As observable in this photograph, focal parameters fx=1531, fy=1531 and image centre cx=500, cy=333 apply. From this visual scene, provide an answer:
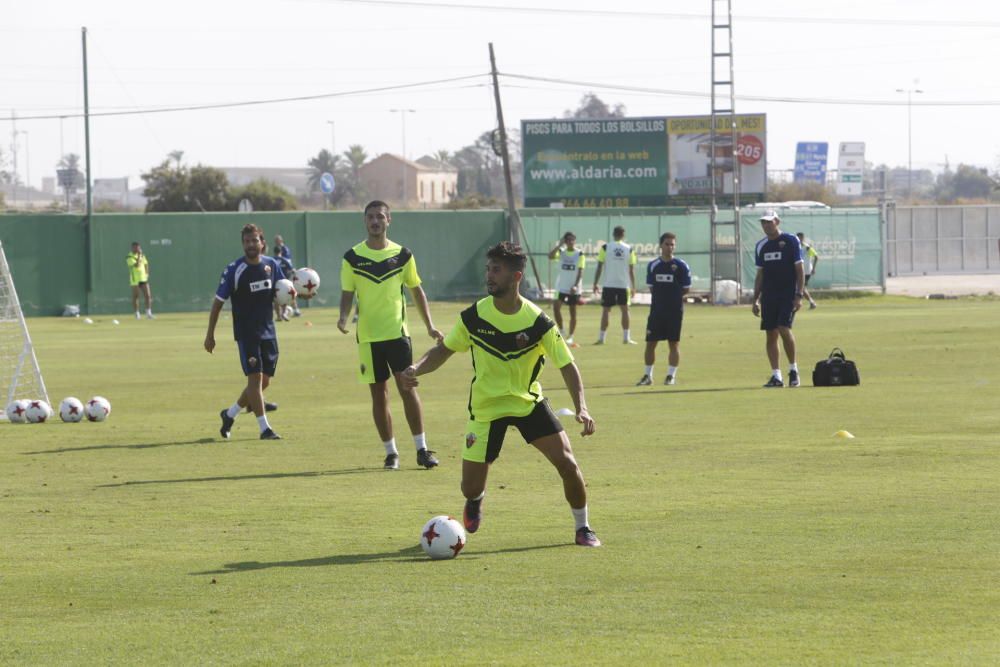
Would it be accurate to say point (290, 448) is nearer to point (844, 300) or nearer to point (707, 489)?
point (707, 489)

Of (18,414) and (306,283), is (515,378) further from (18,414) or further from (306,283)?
(306,283)

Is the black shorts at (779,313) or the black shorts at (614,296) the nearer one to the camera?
the black shorts at (779,313)

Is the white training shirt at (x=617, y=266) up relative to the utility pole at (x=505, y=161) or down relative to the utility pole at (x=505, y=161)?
down

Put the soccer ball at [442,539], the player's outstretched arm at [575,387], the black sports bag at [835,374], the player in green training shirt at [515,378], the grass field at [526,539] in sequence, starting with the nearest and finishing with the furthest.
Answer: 1. the grass field at [526,539]
2. the soccer ball at [442,539]
3. the player's outstretched arm at [575,387]
4. the player in green training shirt at [515,378]
5. the black sports bag at [835,374]

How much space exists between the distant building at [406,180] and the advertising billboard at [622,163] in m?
88.2

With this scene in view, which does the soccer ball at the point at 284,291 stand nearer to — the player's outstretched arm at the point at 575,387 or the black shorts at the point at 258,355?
the black shorts at the point at 258,355

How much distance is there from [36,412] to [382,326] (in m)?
6.20

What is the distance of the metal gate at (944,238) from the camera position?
6894 centimetres

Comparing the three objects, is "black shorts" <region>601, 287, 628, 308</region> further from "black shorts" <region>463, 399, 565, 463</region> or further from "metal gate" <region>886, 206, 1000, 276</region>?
"metal gate" <region>886, 206, 1000, 276</region>

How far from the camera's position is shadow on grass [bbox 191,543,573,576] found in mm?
8742

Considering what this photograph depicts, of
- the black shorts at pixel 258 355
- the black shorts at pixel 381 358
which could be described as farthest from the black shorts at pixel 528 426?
the black shorts at pixel 258 355

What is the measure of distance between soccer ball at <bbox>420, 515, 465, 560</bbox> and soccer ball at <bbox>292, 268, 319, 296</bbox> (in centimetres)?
1057

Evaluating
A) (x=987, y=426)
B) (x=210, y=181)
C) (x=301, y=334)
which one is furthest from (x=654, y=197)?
(x=987, y=426)

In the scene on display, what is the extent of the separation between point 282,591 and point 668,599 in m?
2.03
